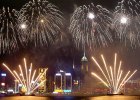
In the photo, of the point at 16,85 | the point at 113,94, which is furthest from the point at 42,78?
the point at 113,94

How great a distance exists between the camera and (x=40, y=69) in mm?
160500

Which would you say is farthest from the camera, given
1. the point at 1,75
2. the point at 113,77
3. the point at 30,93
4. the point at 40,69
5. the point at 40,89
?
the point at 1,75

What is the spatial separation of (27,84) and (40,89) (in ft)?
239

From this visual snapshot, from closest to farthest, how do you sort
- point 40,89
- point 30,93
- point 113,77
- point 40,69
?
1. point 113,77
2. point 30,93
3. point 40,69
4. point 40,89

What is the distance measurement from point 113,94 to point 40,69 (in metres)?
50.4

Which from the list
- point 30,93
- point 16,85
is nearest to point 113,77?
point 30,93

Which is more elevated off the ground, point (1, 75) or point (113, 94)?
point (1, 75)

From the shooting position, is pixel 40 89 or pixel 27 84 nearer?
pixel 27 84

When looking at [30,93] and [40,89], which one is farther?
[40,89]

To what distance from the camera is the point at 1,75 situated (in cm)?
19812

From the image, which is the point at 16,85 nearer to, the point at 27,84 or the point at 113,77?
the point at 27,84

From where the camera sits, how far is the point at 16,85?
656ft

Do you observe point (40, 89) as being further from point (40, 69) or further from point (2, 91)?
point (2, 91)

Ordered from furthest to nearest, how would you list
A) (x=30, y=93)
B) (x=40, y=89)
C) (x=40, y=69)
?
(x=40, y=89)
(x=40, y=69)
(x=30, y=93)
